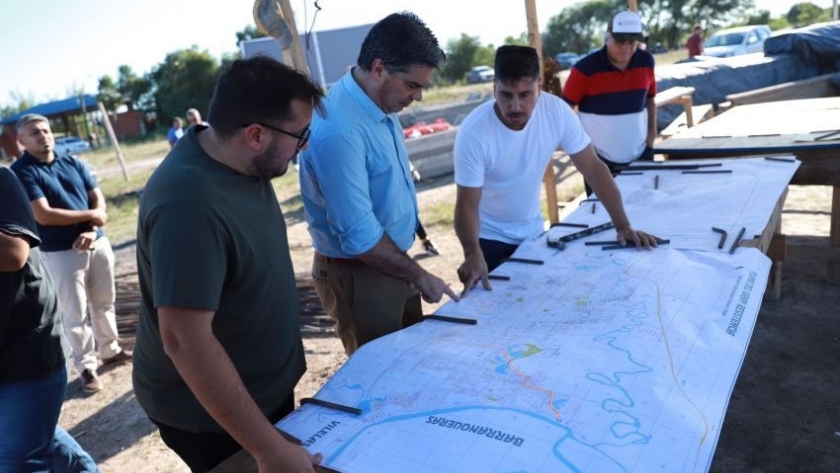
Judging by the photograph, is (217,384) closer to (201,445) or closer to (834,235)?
(201,445)

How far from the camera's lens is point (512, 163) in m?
2.63

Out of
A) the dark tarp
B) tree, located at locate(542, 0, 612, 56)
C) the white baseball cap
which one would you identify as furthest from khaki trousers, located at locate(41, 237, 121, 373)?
tree, located at locate(542, 0, 612, 56)

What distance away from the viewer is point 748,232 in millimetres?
2344

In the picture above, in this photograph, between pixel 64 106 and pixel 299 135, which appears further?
pixel 64 106

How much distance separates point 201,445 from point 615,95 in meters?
3.31

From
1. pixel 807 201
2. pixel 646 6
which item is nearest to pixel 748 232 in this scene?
pixel 807 201

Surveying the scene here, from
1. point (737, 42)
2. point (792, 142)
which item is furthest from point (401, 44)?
point (737, 42)

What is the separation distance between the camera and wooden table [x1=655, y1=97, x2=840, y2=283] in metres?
3.49

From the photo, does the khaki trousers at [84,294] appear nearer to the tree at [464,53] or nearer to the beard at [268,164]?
the beard at [268,164]

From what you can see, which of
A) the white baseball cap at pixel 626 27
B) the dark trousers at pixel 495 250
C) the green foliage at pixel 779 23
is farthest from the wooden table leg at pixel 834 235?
the green foliage at pixel 779 23

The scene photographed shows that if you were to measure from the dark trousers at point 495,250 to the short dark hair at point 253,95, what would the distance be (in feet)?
5.12

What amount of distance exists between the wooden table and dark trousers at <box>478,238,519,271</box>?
5.40 ft

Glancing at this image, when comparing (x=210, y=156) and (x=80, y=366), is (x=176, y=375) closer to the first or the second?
(x=210, y=156)

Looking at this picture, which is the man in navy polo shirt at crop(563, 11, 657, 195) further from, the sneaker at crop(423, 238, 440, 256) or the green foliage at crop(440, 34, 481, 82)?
the green foliage at crop(440, 34, 481, 82)
